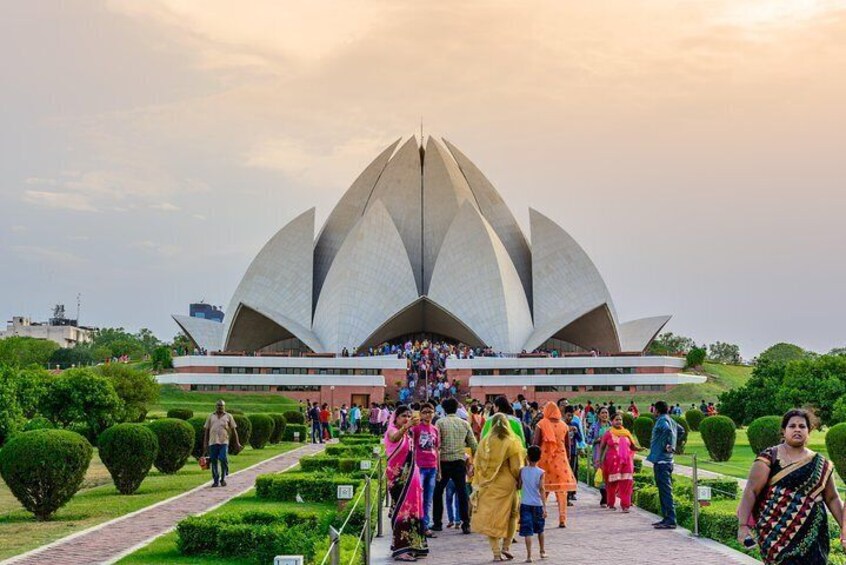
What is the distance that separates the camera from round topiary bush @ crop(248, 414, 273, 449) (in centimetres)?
1898

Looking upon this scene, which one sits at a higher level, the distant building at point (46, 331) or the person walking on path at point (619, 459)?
the distant building at point (46, 331)

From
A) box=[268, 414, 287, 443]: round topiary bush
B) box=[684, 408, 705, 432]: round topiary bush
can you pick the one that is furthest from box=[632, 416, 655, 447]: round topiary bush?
box=[268, 414, 287, 443]: round topiary bush

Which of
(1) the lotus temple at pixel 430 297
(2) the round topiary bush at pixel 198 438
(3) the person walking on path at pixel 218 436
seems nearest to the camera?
(3) the person walking on path at pixel 218 436

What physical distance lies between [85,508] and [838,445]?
28.0 feet

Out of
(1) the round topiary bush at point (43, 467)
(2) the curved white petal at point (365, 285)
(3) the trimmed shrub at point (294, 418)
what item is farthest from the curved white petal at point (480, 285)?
(1) the round topiary bush at point (43, 467)

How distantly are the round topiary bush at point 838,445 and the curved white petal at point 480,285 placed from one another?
1175 inches

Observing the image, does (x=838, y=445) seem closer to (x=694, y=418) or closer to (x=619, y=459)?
(x=619, y=459)

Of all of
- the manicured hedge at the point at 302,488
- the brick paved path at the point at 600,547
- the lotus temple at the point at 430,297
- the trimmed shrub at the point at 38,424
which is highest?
the lotus temple at the point at 430,297

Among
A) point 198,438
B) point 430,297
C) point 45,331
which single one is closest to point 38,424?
point 198,438

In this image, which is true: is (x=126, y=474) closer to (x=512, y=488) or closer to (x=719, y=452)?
(x=512, y=488)

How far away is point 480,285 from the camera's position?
42.2 meters

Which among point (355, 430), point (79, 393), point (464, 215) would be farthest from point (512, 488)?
point (464, 215)

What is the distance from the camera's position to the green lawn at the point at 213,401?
30031 millimetres

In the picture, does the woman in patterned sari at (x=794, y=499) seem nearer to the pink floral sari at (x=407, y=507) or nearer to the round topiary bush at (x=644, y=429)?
the pink floral sari at (x=407, y=507)
